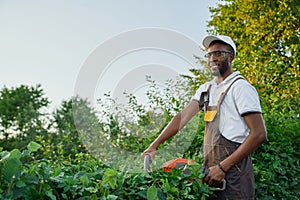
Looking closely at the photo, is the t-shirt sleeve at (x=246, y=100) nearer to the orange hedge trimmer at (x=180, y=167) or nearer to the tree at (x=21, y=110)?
the orange hedge trimmer at (x=180, y=167)

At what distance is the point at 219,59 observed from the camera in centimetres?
303

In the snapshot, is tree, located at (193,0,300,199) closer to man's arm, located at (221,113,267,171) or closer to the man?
the man

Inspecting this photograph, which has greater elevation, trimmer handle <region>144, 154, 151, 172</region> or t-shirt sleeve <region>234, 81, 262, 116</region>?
t-shirt sleeve <region>234, 81, 262, 116</region>

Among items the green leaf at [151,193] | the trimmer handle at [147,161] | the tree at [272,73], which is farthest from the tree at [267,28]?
the green leaf at [151,193]

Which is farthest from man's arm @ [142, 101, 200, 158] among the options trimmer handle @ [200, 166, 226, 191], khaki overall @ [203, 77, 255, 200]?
trimmer handle @ [200, 166, 226, 191]

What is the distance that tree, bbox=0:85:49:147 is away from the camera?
99.5 ft

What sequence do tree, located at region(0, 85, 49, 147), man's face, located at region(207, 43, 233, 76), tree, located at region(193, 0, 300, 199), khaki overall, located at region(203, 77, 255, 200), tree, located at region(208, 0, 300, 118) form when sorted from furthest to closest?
tree, located at region(0, 85, 49, 147), tree, located at region(208, 0, 300, 118), tree, located at region(193, 0, 300, 199), man's face, located at region(207, 43, 233, 76), khaki overall, located at region(203, 77, 255, 200)

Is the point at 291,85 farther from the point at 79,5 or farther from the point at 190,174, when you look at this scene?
the point at 190,174

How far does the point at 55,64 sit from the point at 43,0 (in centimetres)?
393

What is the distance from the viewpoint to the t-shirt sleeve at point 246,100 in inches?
106

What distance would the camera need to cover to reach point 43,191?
179cm

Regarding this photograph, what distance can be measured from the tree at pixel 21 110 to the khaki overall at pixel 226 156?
26113 mm

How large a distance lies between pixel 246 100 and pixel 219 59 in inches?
16.9

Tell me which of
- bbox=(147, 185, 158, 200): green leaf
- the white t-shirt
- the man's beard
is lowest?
bbox=(147, 185, 158, 200): green leaf
